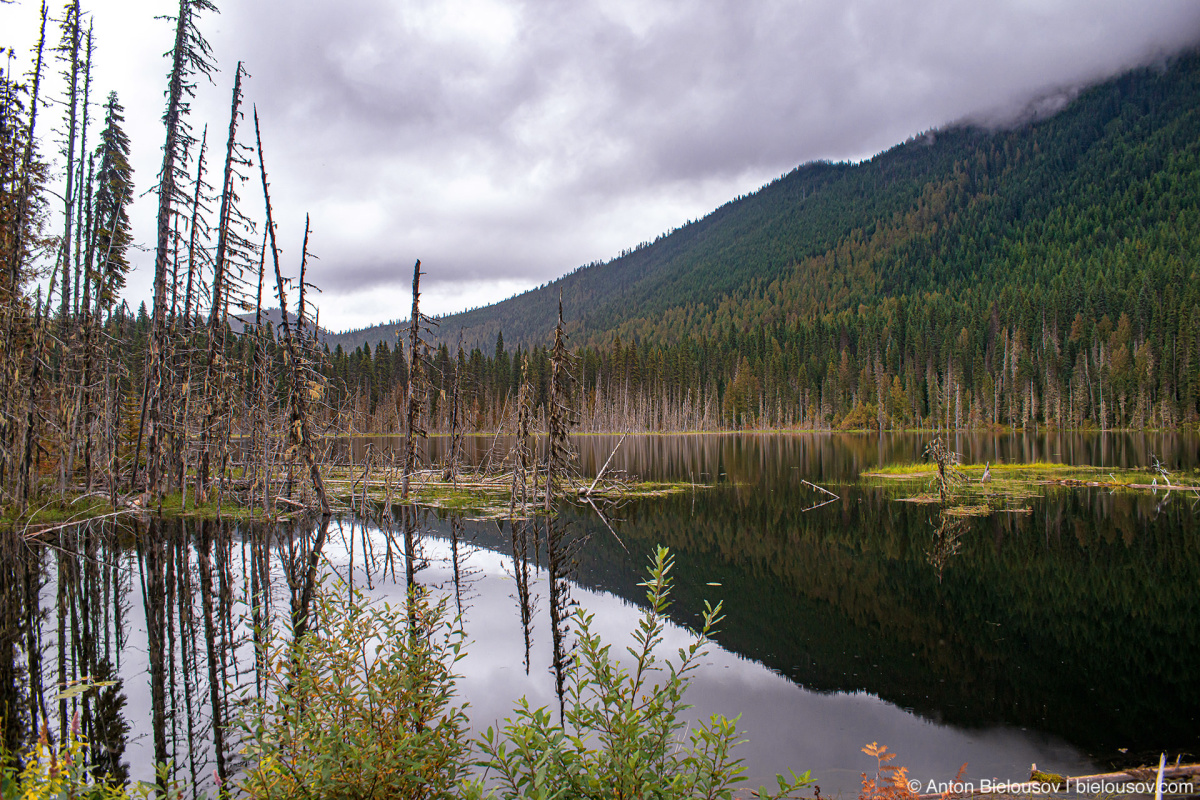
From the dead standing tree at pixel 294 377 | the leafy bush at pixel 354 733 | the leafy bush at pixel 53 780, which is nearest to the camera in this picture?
the leafy bush at pixel 53 780

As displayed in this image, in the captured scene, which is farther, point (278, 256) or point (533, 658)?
point (278, 256)

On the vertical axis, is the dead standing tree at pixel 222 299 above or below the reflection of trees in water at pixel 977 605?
above

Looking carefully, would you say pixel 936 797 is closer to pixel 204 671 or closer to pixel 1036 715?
pixel 1036 715

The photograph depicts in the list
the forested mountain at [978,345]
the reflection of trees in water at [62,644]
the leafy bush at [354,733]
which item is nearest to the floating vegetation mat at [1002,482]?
the leafy bush at [354,733]

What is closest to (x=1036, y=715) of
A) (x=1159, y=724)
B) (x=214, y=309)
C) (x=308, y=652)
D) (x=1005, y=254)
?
(x=1159, y=724)

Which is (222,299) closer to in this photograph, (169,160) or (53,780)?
(169,160)

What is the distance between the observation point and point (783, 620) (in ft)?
38.5

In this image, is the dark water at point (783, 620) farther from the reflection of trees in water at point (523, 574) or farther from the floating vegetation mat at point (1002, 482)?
the floating vegetation mat at point (1002, 482)

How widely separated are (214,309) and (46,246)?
15.6ft

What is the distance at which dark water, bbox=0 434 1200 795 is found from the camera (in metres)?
7.24

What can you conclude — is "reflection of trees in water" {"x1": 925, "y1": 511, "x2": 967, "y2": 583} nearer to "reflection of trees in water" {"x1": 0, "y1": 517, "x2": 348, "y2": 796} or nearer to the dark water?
the dark water

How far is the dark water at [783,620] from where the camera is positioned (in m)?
7.24

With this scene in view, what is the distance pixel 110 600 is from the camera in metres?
11.2

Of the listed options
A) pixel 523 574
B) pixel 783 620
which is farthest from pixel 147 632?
pixel 783 620
